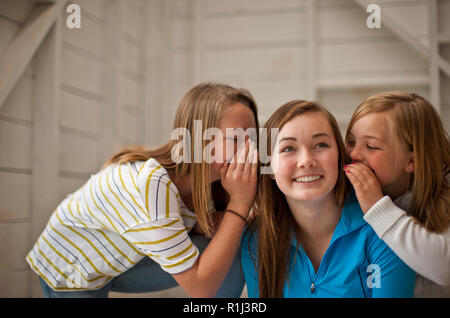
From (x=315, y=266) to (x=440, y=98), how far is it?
93cm

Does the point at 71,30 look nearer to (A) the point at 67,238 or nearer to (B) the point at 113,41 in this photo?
(B) the point at 113,41

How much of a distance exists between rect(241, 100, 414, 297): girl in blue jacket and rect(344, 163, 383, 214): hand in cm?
4

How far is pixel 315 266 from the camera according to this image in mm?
868

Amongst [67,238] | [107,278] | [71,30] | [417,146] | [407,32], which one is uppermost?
[407,32]

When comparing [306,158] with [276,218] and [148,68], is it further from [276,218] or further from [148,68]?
[148,68]

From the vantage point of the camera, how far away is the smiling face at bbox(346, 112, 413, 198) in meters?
0.82

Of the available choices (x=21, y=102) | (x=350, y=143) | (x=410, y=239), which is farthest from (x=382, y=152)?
(x=21, y=102)

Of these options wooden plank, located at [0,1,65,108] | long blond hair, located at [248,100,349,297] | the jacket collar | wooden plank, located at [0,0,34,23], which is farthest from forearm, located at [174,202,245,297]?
wooden plank, located at [0,0,34,23]

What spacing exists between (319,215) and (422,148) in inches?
10.2

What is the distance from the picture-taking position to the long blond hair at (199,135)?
34.8 inches

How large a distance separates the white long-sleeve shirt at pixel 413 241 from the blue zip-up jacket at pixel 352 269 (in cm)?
4

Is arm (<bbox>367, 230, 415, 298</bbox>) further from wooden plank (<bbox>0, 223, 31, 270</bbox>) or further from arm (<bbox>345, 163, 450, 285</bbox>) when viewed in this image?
wooden plank (<bbox>0, 223, 31, 270</bbox>)

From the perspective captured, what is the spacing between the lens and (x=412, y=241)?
73cm

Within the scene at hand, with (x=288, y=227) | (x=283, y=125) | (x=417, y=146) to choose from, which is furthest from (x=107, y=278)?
(x=417, y=146)
